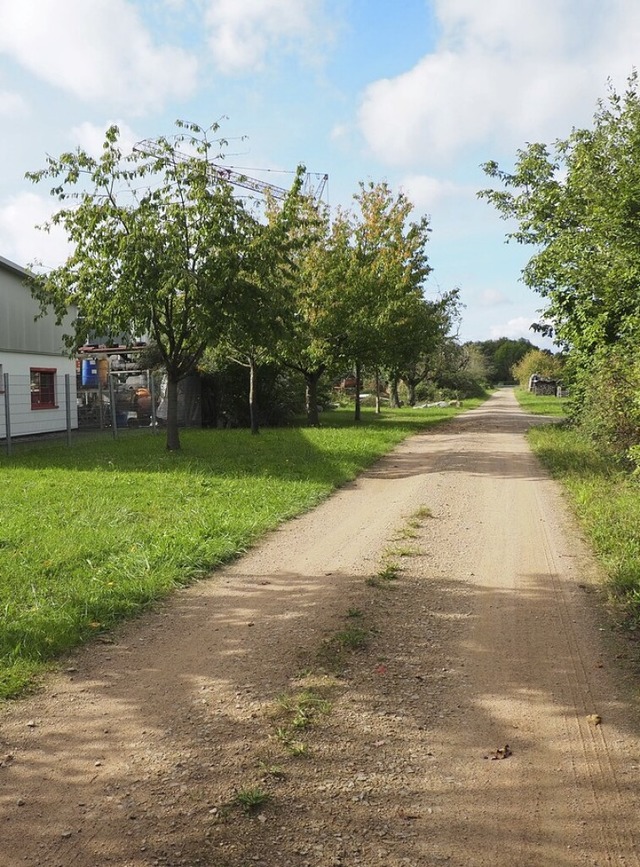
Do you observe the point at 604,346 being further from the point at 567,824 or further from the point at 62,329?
the point at 62,329

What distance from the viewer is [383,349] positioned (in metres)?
24.5

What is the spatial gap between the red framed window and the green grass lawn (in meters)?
5.70

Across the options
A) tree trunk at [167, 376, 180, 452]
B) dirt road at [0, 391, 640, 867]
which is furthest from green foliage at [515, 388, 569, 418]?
dirt road at [0, 391, 640, 867]

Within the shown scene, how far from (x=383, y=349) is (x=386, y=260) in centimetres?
380

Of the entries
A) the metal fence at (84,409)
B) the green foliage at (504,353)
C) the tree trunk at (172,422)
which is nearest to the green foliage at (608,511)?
the tree trunk at (172,422)

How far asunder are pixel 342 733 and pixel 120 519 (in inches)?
230

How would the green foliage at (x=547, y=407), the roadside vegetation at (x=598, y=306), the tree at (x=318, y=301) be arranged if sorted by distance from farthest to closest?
1. the green foliage at (x=547, y=407)
2. the tree at (x=318, y=301)
3. the roadside vegetation at (x=598, y=306)

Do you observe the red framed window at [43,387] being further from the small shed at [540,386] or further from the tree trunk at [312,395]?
the small shed at [540,386]

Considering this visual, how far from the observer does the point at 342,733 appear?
374 centimetres

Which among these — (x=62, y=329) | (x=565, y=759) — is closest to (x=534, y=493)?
(x=565, y=759)

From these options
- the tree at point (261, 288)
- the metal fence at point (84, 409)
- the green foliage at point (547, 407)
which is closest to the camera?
the tree at point (261, 288)

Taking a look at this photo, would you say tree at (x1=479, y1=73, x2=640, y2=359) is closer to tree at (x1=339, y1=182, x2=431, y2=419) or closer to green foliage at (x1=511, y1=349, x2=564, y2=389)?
tree at (x1=339, y1=182, x2=431, y2=419)

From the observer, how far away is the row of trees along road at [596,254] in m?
11.0

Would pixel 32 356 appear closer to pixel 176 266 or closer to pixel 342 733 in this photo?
pixel 176 266
